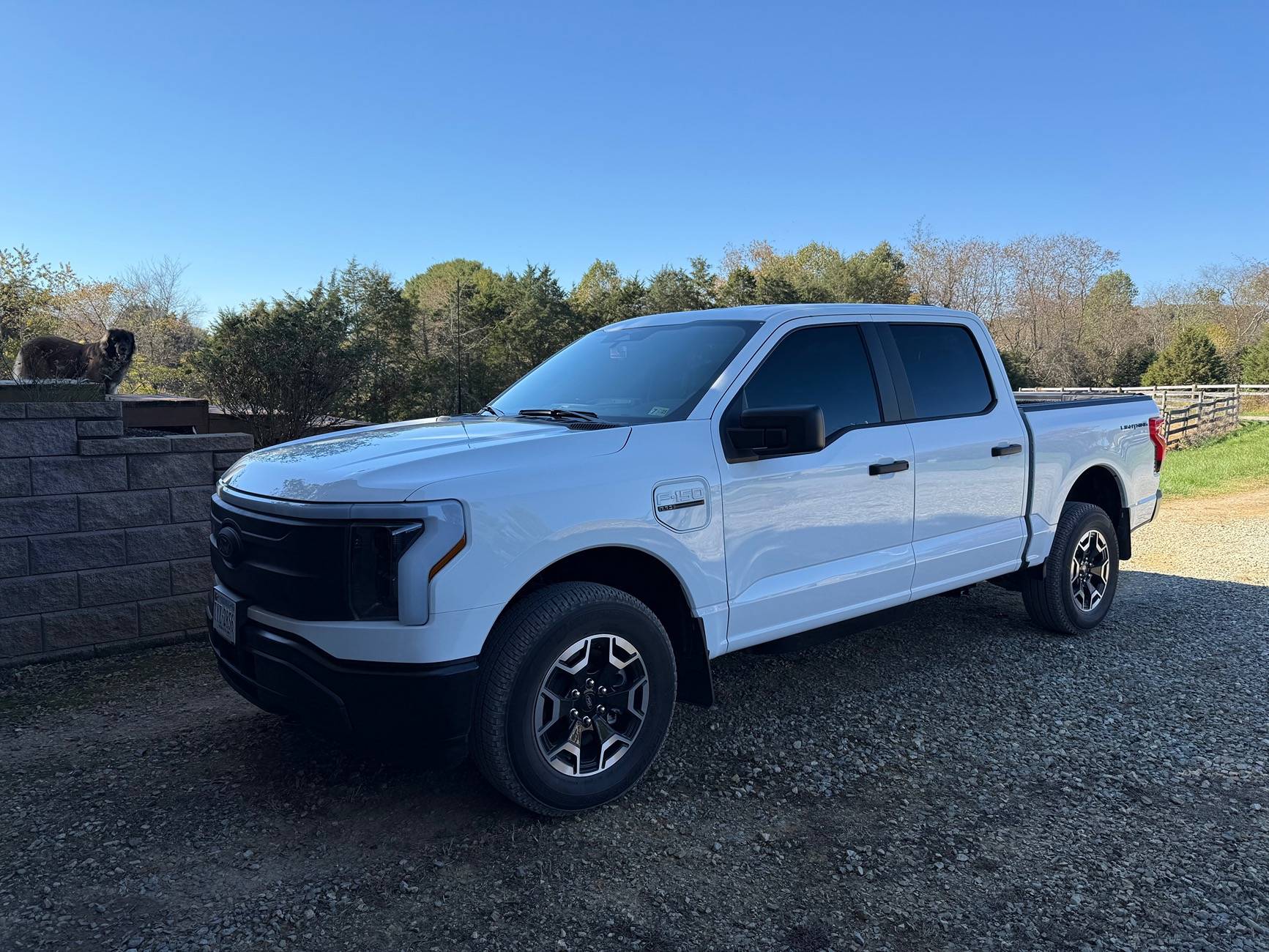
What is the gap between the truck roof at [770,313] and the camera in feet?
14.6

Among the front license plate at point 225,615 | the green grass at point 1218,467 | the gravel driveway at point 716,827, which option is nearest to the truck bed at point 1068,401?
the gravel driveway at point 716,827

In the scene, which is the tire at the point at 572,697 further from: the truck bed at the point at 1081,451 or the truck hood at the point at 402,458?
the truck bed at the point at 1081,451

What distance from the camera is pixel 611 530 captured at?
11.3 ft

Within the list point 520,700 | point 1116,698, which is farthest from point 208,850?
point 1116,698

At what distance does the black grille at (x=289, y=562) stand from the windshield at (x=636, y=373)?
4.52 ft

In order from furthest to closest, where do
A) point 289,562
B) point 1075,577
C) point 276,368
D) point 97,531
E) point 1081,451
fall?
point 276,368, point 1075,577, point 1081,451, point 97,531, point 289,562

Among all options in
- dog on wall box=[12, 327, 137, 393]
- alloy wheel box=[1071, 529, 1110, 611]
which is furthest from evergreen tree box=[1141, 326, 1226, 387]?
dog on wall box=[12, 327, 137, 393]

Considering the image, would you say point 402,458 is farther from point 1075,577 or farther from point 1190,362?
point 1190,362

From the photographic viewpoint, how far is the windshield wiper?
13.3ft

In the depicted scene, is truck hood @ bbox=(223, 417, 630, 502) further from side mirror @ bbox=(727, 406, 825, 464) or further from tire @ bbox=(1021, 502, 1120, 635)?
tire @ bbox=(1021, 502, 1120, 635)

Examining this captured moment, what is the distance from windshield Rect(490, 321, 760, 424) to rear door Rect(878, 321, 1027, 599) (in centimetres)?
107

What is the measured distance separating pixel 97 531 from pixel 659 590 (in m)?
3.55

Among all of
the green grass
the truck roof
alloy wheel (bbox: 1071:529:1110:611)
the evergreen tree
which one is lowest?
the green grass

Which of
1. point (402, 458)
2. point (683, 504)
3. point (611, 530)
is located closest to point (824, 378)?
point (683, 504)
